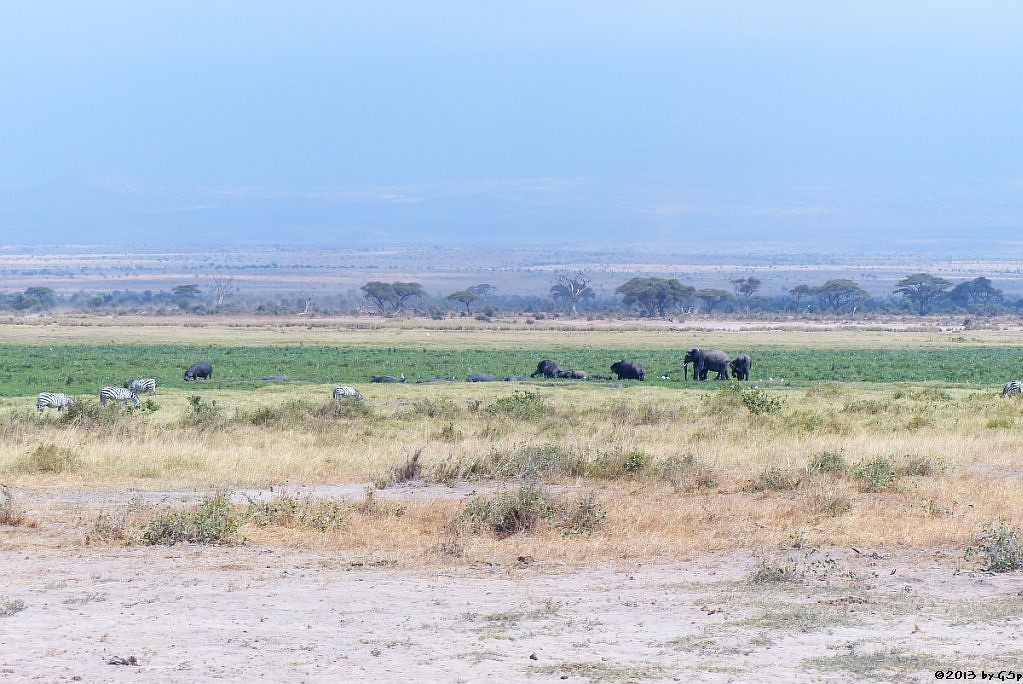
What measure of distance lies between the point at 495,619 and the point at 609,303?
12257 centimetres

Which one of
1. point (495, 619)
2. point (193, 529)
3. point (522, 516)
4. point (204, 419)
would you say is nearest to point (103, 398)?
point (204, 419)

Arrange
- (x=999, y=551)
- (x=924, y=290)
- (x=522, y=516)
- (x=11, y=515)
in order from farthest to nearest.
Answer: (x=924, y=290) → (x=11, y=515) → (x=522, y=516) → (x=999, y=551)

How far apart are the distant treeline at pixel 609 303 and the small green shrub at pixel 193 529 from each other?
8005 centimetres

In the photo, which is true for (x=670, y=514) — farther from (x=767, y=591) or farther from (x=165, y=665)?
(x=165, y=665)

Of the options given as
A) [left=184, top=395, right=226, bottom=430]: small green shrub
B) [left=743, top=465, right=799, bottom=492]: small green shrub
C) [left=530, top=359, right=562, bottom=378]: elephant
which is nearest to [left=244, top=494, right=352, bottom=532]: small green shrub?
[left=743, top=465, right=799, bottom=492]: small green shrub

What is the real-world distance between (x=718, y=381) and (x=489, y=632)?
1127 inches

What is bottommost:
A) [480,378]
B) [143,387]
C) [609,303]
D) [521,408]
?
[609,303]

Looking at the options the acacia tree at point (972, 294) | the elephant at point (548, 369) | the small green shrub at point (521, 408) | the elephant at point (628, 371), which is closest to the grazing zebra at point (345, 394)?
the small green shrub at point (521, 408)

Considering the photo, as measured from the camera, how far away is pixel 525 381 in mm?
36281

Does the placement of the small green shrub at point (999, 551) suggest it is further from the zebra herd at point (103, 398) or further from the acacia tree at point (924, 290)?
the acacia tree at point (924, 290)

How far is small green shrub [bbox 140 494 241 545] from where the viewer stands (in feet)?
39.6

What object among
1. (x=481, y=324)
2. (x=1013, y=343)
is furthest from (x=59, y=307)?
(x=1013, y=343)

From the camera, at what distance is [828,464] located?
15883 mm

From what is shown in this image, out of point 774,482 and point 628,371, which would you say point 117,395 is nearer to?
point 628,371
